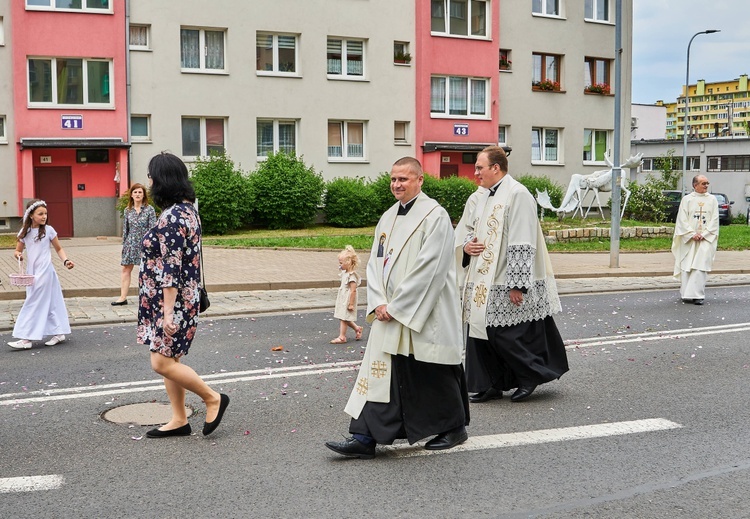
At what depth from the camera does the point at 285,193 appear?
101ft

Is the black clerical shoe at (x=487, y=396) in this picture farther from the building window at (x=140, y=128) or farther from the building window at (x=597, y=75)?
the building window at (x=597, y=75)

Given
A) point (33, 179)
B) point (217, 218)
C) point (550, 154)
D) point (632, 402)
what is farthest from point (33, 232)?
point (550, 154)

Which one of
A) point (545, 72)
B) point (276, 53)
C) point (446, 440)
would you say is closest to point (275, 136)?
point (276, 53)

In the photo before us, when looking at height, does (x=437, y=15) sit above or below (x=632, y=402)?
above

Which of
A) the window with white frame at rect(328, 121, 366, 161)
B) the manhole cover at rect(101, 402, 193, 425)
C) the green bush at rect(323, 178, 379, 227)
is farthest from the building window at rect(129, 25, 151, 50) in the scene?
the manhole cover at rect(101, 402, 193, 425)

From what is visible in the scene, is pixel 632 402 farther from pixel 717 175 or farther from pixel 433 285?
pixel 717 175

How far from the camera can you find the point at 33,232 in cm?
1025

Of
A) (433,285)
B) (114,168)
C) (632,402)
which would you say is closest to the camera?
(433,285)

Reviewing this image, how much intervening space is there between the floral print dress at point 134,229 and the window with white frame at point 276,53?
2144cm

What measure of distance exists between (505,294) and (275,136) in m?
28.0

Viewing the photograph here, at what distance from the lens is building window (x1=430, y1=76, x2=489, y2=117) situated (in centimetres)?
3716

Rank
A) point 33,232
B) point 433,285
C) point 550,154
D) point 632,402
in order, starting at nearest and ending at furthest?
point 433,285 → point 632,402 → point 33,232 → point 550,154

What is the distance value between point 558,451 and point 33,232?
22.0 feet

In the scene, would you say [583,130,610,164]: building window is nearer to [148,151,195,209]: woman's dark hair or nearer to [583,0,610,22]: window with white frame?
[583,0,610,22]: window with white frame
